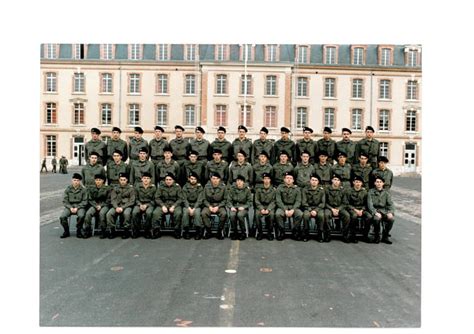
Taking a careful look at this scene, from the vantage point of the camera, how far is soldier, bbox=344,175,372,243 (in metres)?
8.53

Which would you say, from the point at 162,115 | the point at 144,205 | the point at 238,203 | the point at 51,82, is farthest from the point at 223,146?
the point at 162,115

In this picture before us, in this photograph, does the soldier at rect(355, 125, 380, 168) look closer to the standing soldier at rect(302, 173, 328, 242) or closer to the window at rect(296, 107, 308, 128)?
the standing soldier at rect(302, 173, 328, 242)

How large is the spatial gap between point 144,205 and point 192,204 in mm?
885

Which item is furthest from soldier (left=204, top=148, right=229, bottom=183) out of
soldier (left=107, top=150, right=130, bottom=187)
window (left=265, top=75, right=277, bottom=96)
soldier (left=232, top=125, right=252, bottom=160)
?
window (left=265, top=75, right=277, bottom=96)

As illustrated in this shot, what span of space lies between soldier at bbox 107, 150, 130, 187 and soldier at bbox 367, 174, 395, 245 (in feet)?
15.4

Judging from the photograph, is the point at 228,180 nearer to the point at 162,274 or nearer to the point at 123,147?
the point at 123,147

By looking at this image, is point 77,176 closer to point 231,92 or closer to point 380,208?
point 380,208

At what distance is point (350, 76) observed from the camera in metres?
18.2

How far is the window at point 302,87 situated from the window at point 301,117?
2.20 feet

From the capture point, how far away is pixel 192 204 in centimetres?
893

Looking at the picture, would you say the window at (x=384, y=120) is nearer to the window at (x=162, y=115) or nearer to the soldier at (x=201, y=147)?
the soldier at (x=201, y=147)

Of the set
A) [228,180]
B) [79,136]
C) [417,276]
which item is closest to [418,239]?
[417,276]

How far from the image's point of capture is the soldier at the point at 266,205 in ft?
28.1

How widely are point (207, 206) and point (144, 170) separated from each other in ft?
4.91
